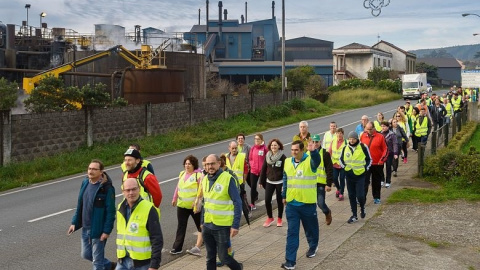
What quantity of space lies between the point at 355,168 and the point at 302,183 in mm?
2889

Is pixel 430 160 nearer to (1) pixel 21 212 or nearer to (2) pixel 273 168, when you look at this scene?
(2) pixel 273 168

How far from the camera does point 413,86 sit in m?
59.0

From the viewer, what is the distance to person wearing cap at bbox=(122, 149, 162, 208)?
24.6 feet

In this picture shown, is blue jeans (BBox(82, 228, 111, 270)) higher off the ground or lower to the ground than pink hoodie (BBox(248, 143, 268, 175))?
lower

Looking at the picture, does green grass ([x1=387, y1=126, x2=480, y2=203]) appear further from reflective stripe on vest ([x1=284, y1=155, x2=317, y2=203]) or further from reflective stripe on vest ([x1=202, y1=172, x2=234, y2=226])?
reflective stripe on vest ([x1=202, y1=172, x2=234, y2=226])

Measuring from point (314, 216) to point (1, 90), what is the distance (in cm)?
2078

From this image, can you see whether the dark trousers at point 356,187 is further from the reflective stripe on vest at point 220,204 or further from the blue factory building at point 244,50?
the blue factory building at point 244,50

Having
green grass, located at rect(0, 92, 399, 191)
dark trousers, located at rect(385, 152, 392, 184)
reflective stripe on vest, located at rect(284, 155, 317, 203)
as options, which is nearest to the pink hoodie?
reflective stripe on vest, located at rect(284, 155, 317, 203)

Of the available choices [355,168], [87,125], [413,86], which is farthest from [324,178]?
[413,86]

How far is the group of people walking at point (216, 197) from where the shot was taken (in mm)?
5941

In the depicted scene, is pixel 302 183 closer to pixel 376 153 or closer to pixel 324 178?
pixel 324 178

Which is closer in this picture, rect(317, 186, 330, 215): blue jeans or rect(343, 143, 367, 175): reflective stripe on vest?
rect(317, 186, 330, 215): blue jeans

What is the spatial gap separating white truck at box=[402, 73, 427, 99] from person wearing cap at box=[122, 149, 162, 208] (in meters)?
54.0

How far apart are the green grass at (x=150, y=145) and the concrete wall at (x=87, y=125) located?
33cm
